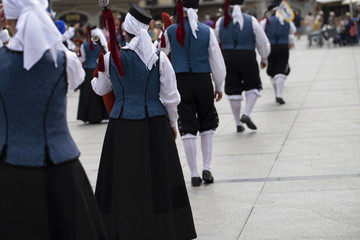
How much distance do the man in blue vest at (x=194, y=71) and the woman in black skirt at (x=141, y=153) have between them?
171 cm

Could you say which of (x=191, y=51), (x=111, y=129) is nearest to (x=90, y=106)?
(x=191, y=51)

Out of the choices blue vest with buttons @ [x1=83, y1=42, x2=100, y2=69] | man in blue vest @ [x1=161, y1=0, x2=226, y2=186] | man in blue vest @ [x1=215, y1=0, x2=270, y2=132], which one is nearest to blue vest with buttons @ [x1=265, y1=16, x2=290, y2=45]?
man in blue vest @ [x1=215, y1=0, x2=270, y2=132]

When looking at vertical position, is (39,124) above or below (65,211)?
above

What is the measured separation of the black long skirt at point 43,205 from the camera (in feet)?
12.1

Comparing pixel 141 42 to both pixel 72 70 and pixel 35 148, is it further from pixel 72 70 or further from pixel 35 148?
pixel 35 148

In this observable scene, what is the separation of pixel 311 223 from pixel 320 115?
18.6 ft

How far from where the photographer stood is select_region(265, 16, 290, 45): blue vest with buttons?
42.1 ft

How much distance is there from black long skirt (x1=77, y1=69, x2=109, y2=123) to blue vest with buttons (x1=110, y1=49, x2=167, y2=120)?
8069 mm

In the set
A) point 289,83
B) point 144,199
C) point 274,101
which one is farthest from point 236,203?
point 289,83

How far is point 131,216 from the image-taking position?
4965 mm

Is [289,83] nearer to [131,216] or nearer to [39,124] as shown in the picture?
[131,216]

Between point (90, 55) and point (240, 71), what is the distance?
3.96 meters

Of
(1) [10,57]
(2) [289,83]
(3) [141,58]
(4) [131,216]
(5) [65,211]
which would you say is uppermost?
(1) [10,57]

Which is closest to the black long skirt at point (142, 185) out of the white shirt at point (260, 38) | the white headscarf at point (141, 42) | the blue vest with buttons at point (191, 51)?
the white headscarf at point (141, 42)
